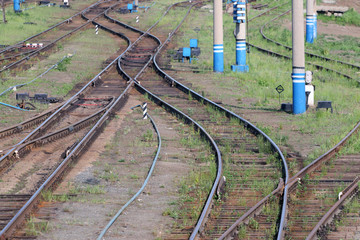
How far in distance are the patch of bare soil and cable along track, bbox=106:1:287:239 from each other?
802mm

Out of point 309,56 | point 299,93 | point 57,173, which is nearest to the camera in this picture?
point 57,173

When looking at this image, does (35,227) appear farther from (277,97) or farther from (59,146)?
(277,97)

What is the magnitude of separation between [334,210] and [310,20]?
2889 cm

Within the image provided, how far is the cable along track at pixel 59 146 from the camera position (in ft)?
34.9

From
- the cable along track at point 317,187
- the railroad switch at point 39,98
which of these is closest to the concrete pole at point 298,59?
the cable along track at point 317,187

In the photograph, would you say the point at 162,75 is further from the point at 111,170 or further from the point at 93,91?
the point at 111,170

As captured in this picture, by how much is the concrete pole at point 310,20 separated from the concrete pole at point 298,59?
61.2ft

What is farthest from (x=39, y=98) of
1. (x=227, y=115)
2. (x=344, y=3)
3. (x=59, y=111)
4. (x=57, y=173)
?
(x=344, y=3)

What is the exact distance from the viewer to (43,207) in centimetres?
1111

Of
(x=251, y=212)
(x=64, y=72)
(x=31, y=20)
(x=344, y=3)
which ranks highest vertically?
(x=251, y=212)

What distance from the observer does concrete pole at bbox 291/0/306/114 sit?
755 inches

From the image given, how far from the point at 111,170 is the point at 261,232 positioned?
4588 millimetres

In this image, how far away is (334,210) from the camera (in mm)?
10609

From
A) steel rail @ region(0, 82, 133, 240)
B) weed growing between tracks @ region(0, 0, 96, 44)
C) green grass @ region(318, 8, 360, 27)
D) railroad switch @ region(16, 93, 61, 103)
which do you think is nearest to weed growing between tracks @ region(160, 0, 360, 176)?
steel rail @ region(0, 82, 133, 240)
